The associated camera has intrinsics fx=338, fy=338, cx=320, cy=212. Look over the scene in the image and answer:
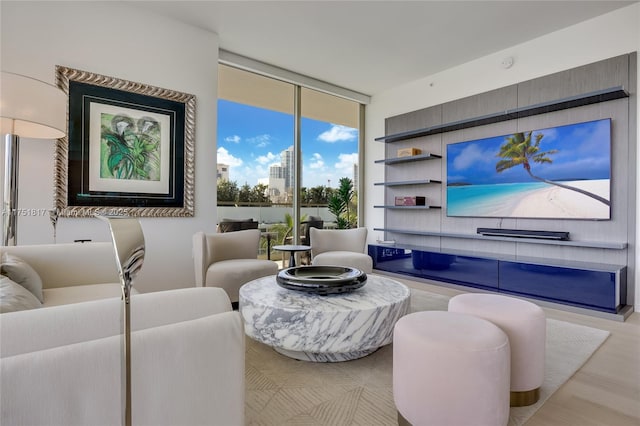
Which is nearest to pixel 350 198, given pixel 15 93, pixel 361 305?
pixel 361 305

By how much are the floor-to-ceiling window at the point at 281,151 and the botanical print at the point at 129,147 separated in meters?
0.91

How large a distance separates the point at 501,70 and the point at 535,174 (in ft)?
4.66

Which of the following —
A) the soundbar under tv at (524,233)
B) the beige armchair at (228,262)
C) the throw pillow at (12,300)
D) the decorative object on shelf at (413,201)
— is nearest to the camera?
the throw pillow at (12,300)

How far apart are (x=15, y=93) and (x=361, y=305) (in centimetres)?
255

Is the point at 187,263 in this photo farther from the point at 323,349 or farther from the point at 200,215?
the point at 323,349

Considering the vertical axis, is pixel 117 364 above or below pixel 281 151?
below

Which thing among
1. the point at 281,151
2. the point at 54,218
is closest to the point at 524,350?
the point at 54,218

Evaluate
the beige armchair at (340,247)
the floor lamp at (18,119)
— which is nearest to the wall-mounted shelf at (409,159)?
the beige armchair at (340,247)

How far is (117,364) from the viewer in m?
0.80

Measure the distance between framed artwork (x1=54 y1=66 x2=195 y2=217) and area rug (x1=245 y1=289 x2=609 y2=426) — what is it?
200 cm

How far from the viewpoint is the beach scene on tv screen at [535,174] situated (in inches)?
135

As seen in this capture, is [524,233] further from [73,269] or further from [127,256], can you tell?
[73,269]

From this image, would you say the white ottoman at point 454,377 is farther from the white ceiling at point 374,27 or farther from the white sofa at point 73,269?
the white ceiling at point 374,27

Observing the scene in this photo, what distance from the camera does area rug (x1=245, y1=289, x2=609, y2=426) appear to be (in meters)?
1.54
